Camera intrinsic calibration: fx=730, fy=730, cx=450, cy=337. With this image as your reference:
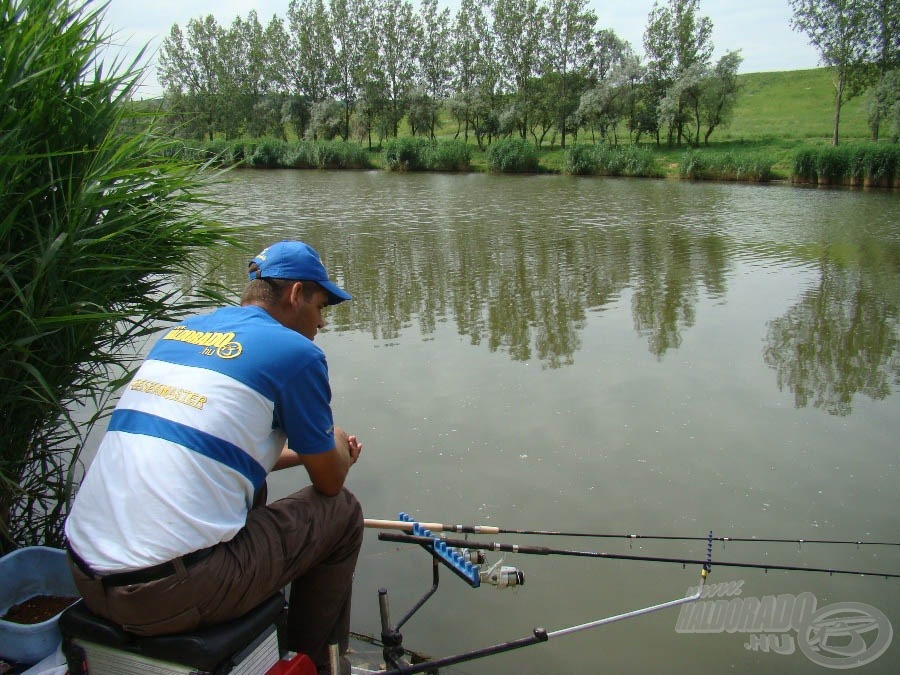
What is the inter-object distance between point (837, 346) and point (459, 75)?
206 feet

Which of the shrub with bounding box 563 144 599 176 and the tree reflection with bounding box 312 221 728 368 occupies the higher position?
the shrub with bounding box 563 144 599 176

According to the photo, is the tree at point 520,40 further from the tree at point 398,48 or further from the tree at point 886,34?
the tree at point 886,34

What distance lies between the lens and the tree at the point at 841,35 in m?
41.4

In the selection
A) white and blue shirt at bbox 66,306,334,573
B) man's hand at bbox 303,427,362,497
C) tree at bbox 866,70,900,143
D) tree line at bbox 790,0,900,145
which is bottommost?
man's hand at bbox 303,427,362,497

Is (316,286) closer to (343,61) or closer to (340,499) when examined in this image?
(340,499)

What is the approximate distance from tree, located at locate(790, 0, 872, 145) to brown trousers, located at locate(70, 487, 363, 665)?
45968 mm

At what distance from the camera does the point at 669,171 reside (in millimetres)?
35094

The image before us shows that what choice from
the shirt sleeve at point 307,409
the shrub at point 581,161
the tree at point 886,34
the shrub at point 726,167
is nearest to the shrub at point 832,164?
the shrub at point 726,167

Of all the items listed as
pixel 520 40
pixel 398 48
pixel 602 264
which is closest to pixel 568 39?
pixel 520 40

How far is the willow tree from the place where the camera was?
8.89 ft

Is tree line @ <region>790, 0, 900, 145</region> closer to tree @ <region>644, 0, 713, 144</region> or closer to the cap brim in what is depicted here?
tree @ <region>644, 0, 713, 144</region>

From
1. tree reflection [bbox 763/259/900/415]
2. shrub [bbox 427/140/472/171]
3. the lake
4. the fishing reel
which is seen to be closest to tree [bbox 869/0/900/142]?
shrub [bbox 427/140/472/171]

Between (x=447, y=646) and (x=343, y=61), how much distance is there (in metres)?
71.3

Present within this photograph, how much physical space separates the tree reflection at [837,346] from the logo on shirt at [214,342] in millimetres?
5474
